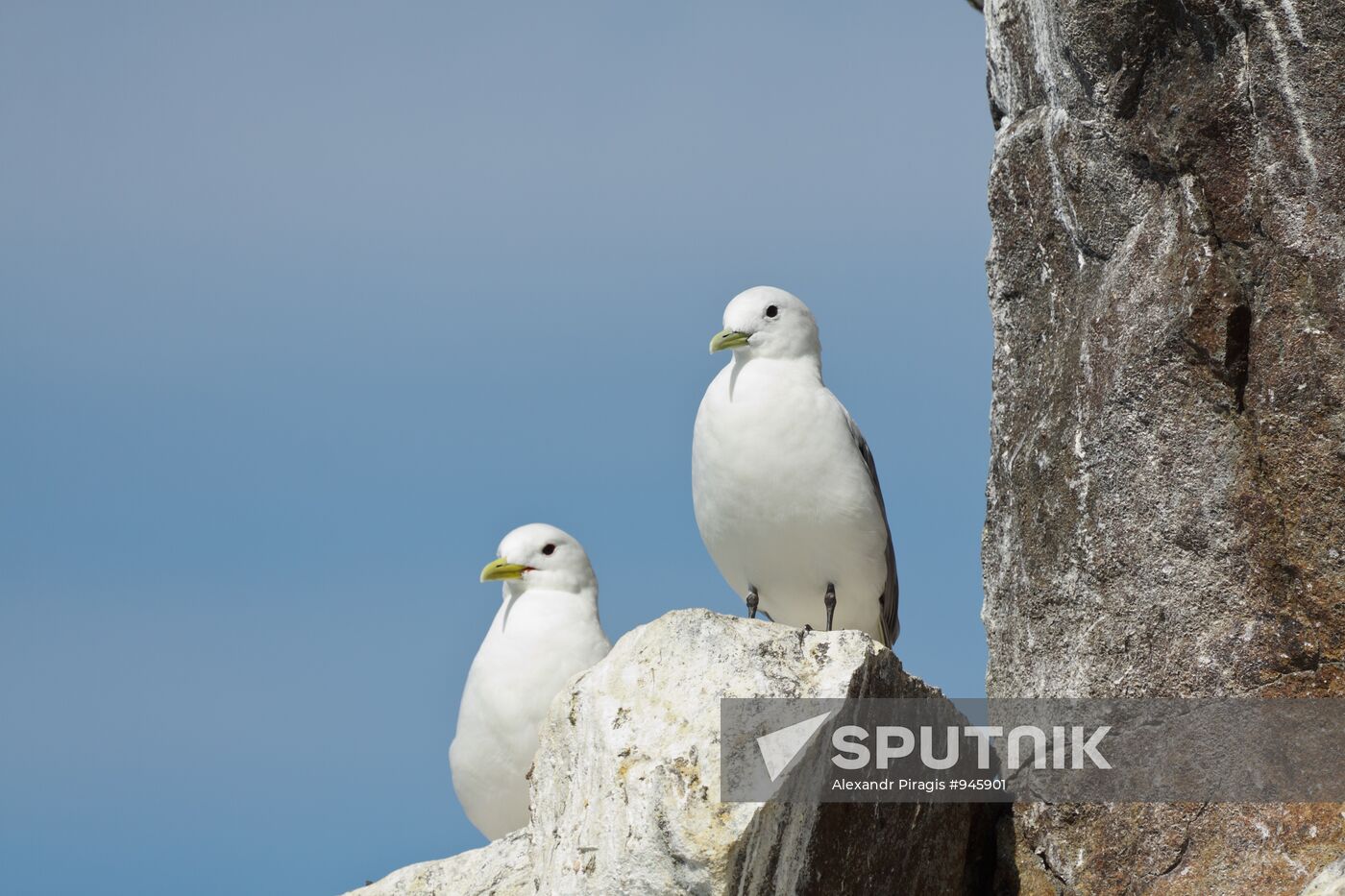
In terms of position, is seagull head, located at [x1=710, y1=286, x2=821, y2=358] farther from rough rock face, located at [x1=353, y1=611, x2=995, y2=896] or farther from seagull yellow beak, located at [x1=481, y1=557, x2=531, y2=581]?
rough rock face, located at [x1=353, y1=611, x2=995, y2=896]

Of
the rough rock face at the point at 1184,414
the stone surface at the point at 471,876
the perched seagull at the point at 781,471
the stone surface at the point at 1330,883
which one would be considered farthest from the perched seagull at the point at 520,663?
the stone surface at the point at 1330,883

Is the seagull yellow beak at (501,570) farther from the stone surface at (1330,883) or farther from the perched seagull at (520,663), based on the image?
the stone surface at (1330,883)

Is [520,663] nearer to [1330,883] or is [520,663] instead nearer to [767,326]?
[767,326]

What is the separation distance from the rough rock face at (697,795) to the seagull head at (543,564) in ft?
7.28

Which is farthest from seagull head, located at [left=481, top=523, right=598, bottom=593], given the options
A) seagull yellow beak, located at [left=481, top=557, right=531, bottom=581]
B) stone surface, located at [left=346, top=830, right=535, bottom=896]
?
stone surface, located at [left=346, top=830, right=535, bottom=896]

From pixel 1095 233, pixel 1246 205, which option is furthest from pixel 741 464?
pixel 1246 205

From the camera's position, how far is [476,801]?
35.1ft

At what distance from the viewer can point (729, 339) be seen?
10.3 m

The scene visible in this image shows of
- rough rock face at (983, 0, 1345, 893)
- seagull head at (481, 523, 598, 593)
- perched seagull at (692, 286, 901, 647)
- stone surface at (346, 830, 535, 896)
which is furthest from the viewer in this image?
seagull head at (481, 523, 598, 593)

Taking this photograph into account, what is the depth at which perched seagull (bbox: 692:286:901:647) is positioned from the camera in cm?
1023

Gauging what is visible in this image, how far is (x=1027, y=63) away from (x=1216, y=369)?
2.26m

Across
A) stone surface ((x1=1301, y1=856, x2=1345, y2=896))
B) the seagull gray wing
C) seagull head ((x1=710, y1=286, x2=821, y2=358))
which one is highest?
seagull head ((x1=710, y1=286, x2=821, y2=358))

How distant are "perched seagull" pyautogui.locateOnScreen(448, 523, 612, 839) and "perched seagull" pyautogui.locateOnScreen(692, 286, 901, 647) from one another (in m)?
0.91

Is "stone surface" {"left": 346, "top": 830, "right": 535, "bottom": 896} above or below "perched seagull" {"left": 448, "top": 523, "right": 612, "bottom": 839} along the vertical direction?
below
